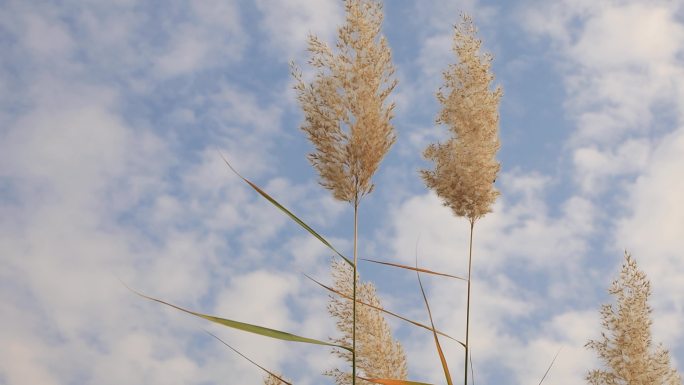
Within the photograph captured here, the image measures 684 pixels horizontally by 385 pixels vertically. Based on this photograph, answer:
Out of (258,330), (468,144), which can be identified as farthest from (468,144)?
(258,330)

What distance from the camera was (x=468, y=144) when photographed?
4000mm

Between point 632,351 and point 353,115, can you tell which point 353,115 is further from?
point 632,351

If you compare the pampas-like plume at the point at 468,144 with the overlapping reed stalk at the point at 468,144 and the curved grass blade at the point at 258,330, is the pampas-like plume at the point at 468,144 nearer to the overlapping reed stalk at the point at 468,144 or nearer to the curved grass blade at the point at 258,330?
the overlapping reed stalk at the point at 468,144

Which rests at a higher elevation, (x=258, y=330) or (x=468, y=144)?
(x=468, y=144)

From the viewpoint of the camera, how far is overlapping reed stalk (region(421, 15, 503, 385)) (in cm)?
395

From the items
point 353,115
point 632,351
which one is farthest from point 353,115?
point 632,351

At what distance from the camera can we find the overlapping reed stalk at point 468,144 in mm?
3949

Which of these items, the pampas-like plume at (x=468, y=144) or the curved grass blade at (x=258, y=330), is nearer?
the curved grass blade at (x=258, y=330)

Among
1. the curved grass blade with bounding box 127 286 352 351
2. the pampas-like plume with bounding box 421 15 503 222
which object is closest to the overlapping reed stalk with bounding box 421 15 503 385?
the pampas-like plume with bounding box 421 15 503 222

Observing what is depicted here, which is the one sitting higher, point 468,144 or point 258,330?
point 468,144

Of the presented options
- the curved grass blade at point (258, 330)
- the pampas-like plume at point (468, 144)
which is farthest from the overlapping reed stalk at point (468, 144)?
the curved grass blade at point (258, 330)

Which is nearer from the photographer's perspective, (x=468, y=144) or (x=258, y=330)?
(x=258, y=330)

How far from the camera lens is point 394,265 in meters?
3.29

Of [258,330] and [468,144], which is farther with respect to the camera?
[468,144]
